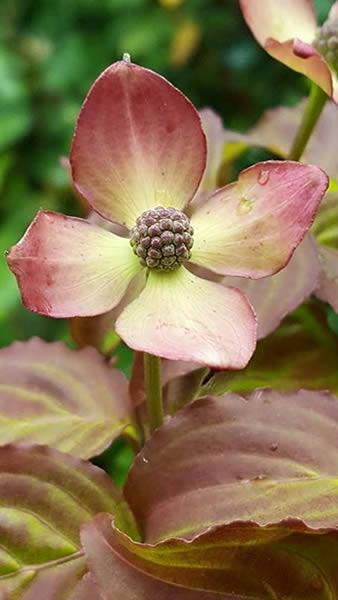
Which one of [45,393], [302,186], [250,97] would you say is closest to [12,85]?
[250,97]

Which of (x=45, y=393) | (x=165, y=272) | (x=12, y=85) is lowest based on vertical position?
(x=12, y=85)

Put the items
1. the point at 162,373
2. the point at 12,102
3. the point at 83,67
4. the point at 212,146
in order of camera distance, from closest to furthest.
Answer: the point at 162,373 → the point at 212,146 → the point at 12,102 → the point at 83,67

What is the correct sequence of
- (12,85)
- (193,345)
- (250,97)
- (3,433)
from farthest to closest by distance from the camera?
(250,97) < (12,85) < (3,433) < (193,345)

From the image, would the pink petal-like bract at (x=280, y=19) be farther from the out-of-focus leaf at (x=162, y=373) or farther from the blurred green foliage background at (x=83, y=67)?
the blurred green foliage background at (x=83, y=67)

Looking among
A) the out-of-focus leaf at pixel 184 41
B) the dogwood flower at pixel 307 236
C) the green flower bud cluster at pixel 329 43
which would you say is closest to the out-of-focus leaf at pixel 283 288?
the dogwood flower at pixel 307 236

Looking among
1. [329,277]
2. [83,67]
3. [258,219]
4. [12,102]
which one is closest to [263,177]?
[258,219]

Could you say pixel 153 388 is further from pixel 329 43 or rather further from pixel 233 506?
pixel 329 43

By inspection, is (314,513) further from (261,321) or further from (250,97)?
(250,97)

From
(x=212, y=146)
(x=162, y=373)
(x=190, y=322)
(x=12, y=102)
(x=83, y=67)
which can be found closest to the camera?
(x=190, y=322)

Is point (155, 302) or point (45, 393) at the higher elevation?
point (155, 302)
